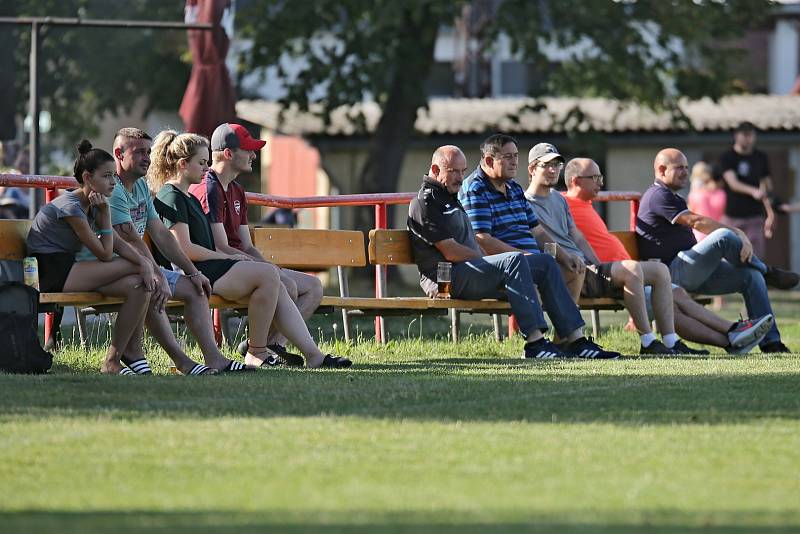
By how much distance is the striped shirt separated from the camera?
11.8m

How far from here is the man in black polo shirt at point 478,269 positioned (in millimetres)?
11109

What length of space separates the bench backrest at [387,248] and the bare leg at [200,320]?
222 cm

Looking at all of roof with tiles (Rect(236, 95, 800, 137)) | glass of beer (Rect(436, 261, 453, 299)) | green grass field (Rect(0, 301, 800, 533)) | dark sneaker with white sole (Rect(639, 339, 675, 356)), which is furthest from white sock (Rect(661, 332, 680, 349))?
roof with tiles (Rect(236, 95, 800, 137))

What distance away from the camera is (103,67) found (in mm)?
34344

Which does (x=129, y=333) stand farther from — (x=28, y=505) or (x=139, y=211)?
(x=28, y=505)

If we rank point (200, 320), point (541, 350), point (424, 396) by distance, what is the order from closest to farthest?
point (424, 396), point (200, 320), point (541, 350)

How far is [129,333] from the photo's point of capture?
30.6ft

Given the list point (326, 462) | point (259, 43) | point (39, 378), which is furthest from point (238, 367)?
point (259, 43)

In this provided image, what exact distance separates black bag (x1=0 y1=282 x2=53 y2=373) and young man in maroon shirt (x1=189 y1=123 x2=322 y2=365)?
139 cm

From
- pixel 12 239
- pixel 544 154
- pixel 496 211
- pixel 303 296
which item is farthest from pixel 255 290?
pixel 544 154

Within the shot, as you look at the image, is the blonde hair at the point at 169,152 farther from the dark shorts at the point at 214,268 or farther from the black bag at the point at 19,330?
the black bag at the point at 19,330

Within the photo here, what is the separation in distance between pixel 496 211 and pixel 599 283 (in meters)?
0.92

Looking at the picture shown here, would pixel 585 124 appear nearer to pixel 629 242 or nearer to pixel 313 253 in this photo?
pixel 629 242

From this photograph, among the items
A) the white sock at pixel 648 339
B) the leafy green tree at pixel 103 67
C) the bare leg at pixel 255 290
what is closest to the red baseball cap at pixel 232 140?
the bare leg at pixel 255 290
